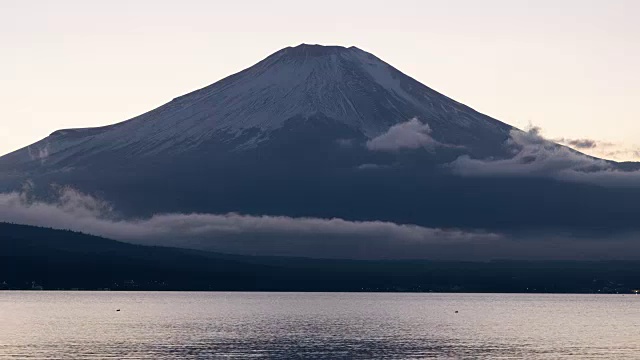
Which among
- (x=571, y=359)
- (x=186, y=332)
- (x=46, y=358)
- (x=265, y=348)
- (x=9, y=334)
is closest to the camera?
(x=46, y=358)

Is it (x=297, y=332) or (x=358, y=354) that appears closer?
(x=358, y=354)

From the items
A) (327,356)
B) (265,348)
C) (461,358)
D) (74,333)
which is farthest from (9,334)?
(461,358)

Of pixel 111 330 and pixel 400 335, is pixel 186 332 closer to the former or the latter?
pixel 111 330

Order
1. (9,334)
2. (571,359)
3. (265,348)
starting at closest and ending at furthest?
(571,359), (265,348), (9,334)

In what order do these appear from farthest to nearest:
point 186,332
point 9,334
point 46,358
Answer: point 186,332 < point 9,334 < point 46,358

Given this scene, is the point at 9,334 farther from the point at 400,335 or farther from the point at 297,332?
the point at 400,335

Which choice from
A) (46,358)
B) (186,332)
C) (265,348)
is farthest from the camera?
(186,332)

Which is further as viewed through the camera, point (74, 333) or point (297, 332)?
point (297, 332)

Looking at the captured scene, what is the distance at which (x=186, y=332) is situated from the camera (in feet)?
631

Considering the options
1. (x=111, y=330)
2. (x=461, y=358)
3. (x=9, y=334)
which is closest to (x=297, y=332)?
(x=111, y=330)

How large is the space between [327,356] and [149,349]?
23363 millimetres

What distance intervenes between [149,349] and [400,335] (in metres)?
56.9

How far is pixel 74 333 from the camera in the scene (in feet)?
607

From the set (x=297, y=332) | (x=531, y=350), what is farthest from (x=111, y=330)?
(x=531, y=350)
